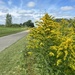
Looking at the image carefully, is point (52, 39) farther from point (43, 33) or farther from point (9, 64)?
point (9, 64)

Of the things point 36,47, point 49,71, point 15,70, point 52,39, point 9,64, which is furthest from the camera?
point 9,64

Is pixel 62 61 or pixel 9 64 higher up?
pixel 62 61

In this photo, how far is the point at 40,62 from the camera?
5.89 meters

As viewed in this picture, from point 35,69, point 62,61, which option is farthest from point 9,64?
point 62,61

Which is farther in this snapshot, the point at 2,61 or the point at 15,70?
the point at 2,61

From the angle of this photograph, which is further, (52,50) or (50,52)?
(52,50)

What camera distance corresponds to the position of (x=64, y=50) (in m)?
4.91

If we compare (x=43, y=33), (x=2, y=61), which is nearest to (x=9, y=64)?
(x=2, y=61)

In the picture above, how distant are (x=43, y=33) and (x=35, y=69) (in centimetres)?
111

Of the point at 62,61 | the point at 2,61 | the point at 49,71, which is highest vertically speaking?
the point at 62,61

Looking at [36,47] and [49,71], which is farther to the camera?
[36,47]

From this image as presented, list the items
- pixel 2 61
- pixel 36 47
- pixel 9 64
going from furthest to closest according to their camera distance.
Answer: pixel 2 61 < pixel 9 64 < pixel 36 47

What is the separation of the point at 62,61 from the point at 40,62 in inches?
38.8

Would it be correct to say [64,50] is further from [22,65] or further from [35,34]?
[22,65]
